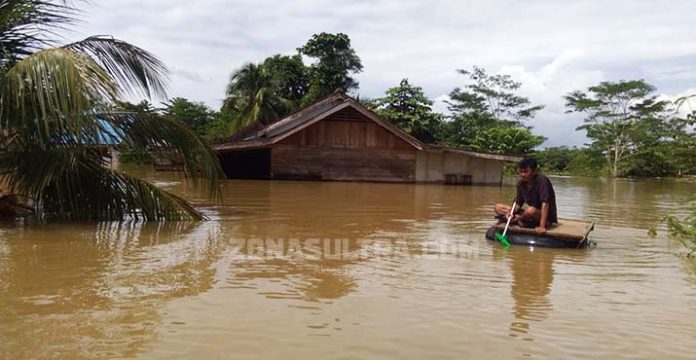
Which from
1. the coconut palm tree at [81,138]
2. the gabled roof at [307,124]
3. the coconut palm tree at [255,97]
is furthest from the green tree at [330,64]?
the coconut palm tree at [81,138]

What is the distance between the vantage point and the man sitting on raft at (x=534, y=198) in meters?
7.38

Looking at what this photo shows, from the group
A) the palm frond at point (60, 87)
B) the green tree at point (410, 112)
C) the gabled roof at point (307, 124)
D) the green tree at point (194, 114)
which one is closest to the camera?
the palm frond at point (60, 87)

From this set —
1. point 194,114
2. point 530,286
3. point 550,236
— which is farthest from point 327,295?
point 194,114

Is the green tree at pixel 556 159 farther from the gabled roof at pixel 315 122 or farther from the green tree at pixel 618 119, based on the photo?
the gabled roof at pixel 315 122

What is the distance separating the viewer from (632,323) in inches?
162

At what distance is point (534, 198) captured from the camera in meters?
7.63

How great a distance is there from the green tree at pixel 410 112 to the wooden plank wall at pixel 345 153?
1043cm

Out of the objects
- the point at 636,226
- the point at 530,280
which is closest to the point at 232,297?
the point at 530,280

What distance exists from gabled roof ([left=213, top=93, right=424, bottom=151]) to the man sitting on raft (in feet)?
45.4

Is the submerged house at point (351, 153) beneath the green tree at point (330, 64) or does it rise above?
beneath

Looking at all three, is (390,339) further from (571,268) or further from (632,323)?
(571,268)

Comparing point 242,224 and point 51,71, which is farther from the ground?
point 51,71

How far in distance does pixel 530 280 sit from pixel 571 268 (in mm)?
860

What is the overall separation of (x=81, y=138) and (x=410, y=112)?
27.4 m
